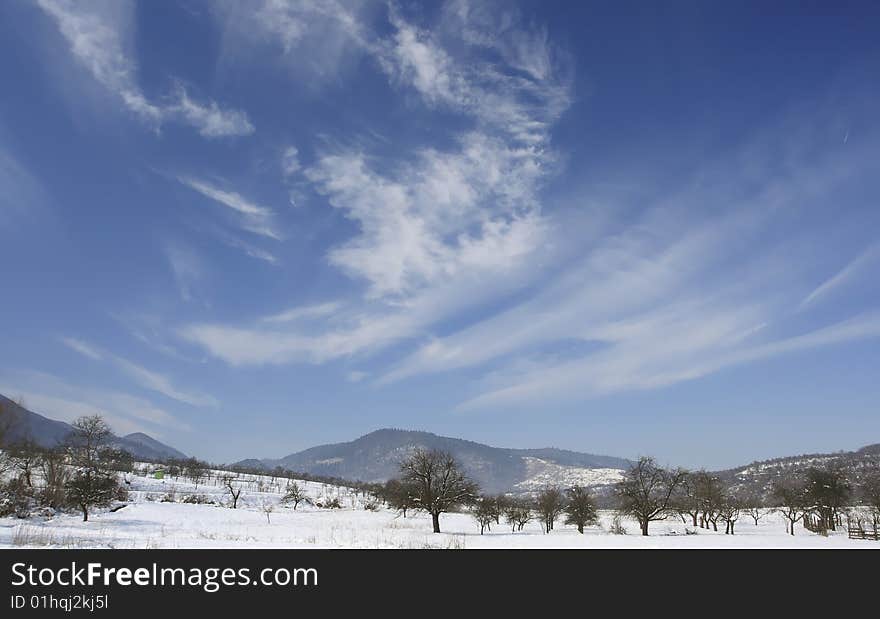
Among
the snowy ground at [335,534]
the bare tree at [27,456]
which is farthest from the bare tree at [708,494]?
the bare tree at [27,456]

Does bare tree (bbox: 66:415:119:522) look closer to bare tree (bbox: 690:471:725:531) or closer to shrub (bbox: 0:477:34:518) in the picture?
shrub (bbox: 0:477:34:518)

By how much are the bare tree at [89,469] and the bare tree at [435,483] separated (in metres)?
31.7

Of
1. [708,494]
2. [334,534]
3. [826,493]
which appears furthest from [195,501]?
[826,493]

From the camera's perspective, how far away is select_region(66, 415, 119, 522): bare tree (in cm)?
4878

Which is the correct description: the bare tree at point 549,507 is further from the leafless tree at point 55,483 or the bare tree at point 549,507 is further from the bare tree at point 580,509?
the leafless tree at point 55,483

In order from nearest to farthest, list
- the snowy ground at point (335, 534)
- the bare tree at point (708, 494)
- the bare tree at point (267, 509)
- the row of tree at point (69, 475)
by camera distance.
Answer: the snowy ground at point (335, 534) < the row of tree at point (69, 475) < the bare tree at point (267, 509) < the bare tree at point (708, 494)

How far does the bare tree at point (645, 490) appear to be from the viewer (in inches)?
2225

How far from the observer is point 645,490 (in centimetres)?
5753

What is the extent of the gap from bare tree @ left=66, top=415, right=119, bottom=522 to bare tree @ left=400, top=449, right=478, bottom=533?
31698 millimetres

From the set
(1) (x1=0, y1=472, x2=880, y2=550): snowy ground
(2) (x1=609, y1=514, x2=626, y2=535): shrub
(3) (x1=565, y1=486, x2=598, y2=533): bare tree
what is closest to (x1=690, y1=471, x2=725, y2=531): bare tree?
(1) (x1=0, y1=472, x2=880, y2=550): snowy ground

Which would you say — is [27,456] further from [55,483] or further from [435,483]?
[435,483]

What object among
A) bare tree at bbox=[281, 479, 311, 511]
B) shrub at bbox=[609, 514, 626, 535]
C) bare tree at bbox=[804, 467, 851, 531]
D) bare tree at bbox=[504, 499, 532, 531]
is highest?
bare tree at bbox=[804, 467, 851, 531]
